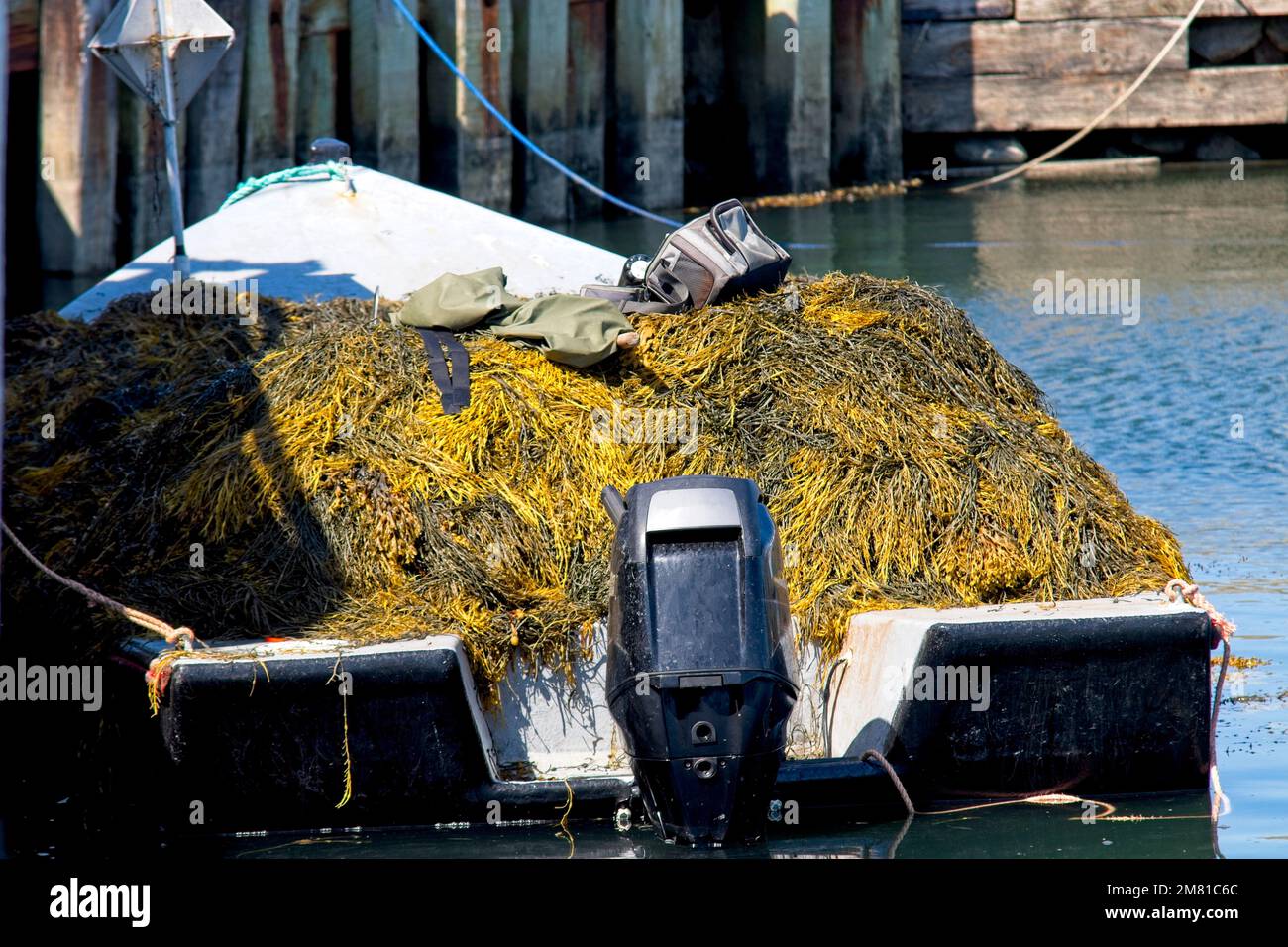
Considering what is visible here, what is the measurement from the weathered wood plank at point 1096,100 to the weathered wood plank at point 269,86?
9.94 m

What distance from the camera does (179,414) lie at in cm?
723

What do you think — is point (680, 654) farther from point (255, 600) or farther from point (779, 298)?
point (779, 298)

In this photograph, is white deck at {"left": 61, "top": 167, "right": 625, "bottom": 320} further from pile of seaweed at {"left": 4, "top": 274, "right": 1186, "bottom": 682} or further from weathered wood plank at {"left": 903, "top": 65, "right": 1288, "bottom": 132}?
weathered wood plank at {"left": 903, "top": 65, "right": 1288, "bottom": 132}

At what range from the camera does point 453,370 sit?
714cm

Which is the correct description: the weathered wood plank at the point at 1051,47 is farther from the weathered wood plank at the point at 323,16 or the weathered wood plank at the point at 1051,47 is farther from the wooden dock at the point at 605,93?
the weathered wood plank at the point at 323,16

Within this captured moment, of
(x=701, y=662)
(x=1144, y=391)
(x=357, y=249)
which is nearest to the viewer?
(x=701, y=662)

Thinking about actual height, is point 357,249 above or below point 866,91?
below

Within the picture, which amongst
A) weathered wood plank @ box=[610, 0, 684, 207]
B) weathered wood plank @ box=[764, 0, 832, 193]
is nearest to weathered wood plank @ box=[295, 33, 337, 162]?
weathered wood plank @ box=[610, 0, 684, 207]

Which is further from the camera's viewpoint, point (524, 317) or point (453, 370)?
point (524, 317)

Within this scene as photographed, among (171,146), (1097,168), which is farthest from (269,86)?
(1097,168)

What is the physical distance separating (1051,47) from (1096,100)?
2.97 feet

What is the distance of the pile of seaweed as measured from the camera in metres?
6.48

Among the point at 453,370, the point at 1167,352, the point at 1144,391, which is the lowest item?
the point at 453,370

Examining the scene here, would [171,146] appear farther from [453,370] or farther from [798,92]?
[798,92]
